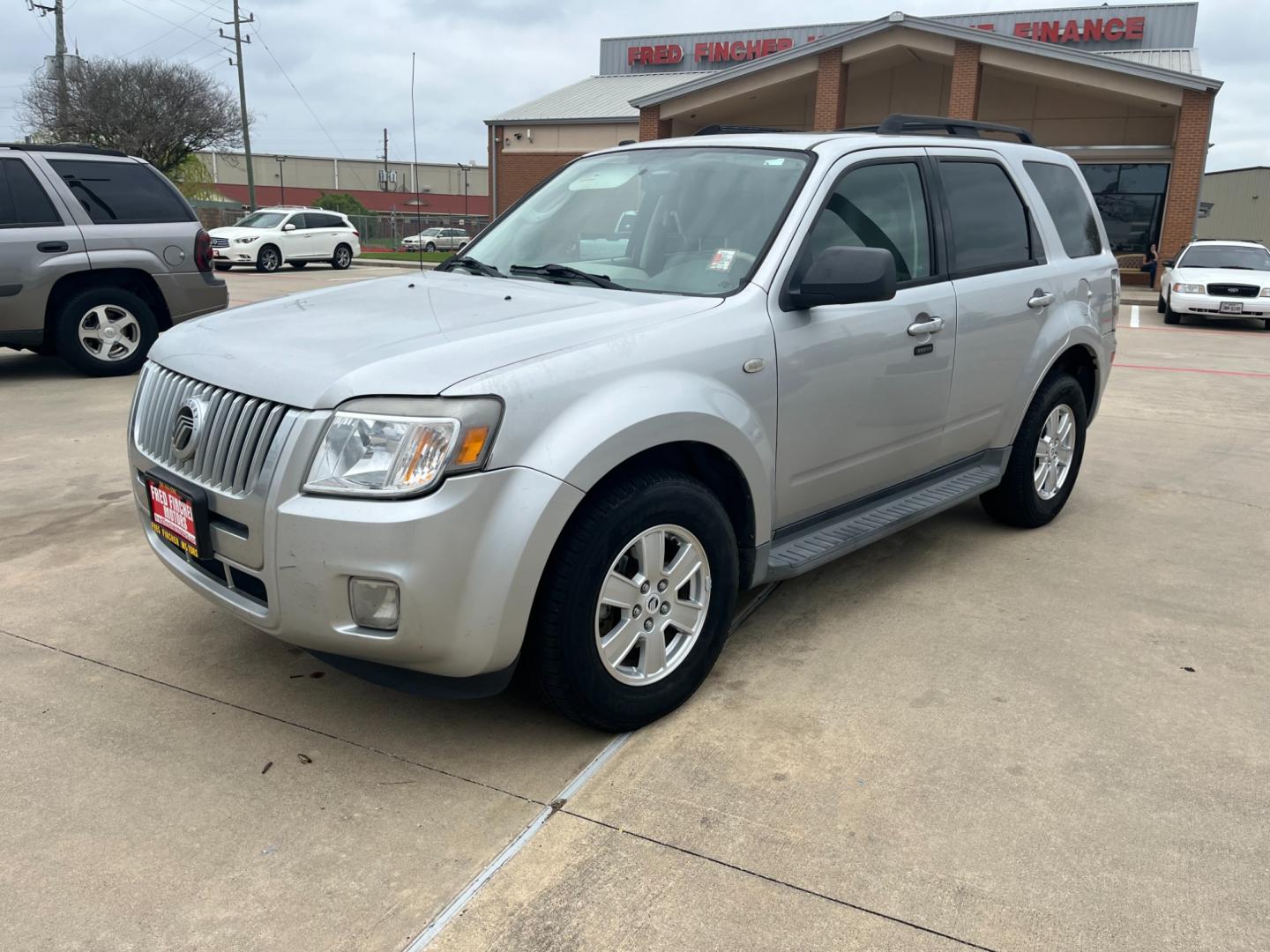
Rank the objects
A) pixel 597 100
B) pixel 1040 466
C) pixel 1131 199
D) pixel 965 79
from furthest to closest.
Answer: pixel 597 100, pixel 1131 199, pixel 965 79, pixel 1040 466

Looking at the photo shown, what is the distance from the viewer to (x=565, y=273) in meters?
3.67

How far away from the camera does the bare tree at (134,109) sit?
3284 centimetres

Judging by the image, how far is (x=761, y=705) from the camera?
3.22m

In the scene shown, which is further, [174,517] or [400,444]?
[174,517]

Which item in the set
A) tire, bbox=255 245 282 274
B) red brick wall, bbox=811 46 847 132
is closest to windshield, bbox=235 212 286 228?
tire, bbox=255 245 282 274

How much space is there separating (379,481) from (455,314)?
807mm

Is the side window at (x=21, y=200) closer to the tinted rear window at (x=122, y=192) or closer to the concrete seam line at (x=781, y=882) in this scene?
the tinted rear window at (x=122, y=192)

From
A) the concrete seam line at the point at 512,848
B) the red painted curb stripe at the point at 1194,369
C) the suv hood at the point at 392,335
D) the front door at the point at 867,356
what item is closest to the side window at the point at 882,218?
A: the front door at the point at 867,356

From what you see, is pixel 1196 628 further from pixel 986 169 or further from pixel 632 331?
pixel 632 331

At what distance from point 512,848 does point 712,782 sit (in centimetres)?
60

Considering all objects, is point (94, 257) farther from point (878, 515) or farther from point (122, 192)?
point (878, 515)

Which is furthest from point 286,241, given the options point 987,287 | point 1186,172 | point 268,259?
point 987,287

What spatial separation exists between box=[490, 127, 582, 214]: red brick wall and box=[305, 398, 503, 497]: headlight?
1326 inches

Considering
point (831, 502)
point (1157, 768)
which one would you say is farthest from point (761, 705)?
point (1157, 768)
